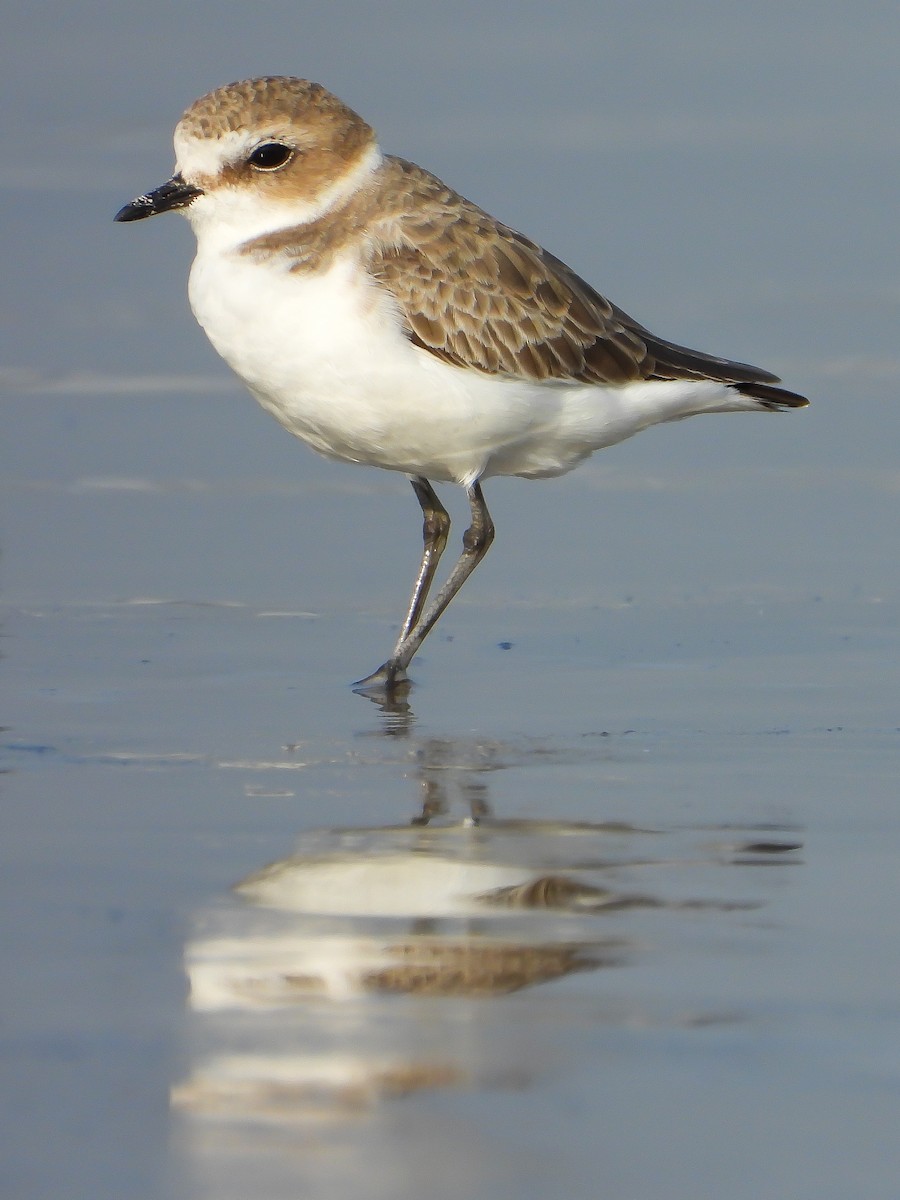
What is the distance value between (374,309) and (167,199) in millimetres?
723

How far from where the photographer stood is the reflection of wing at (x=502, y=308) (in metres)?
A: 6.75

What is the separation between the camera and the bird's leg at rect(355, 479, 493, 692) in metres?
6.72

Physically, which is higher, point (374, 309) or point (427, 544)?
point (374, 309)

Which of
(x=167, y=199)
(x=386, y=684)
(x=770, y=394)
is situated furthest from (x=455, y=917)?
(x=770, y=394)

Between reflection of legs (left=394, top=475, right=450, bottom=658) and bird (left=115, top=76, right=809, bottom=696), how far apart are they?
0.01 m

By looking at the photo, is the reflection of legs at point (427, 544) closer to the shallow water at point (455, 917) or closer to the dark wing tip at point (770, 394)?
the shallow water at point (455, 917)

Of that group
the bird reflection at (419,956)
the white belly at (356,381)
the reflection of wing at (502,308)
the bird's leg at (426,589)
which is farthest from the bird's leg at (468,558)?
the bird reflection at (419,956)

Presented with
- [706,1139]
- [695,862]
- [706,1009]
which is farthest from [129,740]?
[706,1139]

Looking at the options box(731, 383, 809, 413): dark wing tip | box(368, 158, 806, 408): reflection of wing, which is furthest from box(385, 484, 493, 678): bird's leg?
box(731, 383, 809, 413): dark wing tip

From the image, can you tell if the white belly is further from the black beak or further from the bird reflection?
the bird reflection

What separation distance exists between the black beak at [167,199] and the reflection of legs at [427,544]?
4.13 feet

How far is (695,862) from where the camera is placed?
4707mm

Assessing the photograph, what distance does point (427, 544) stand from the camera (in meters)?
7.36

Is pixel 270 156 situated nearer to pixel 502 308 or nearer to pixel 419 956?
pixel 502 308
